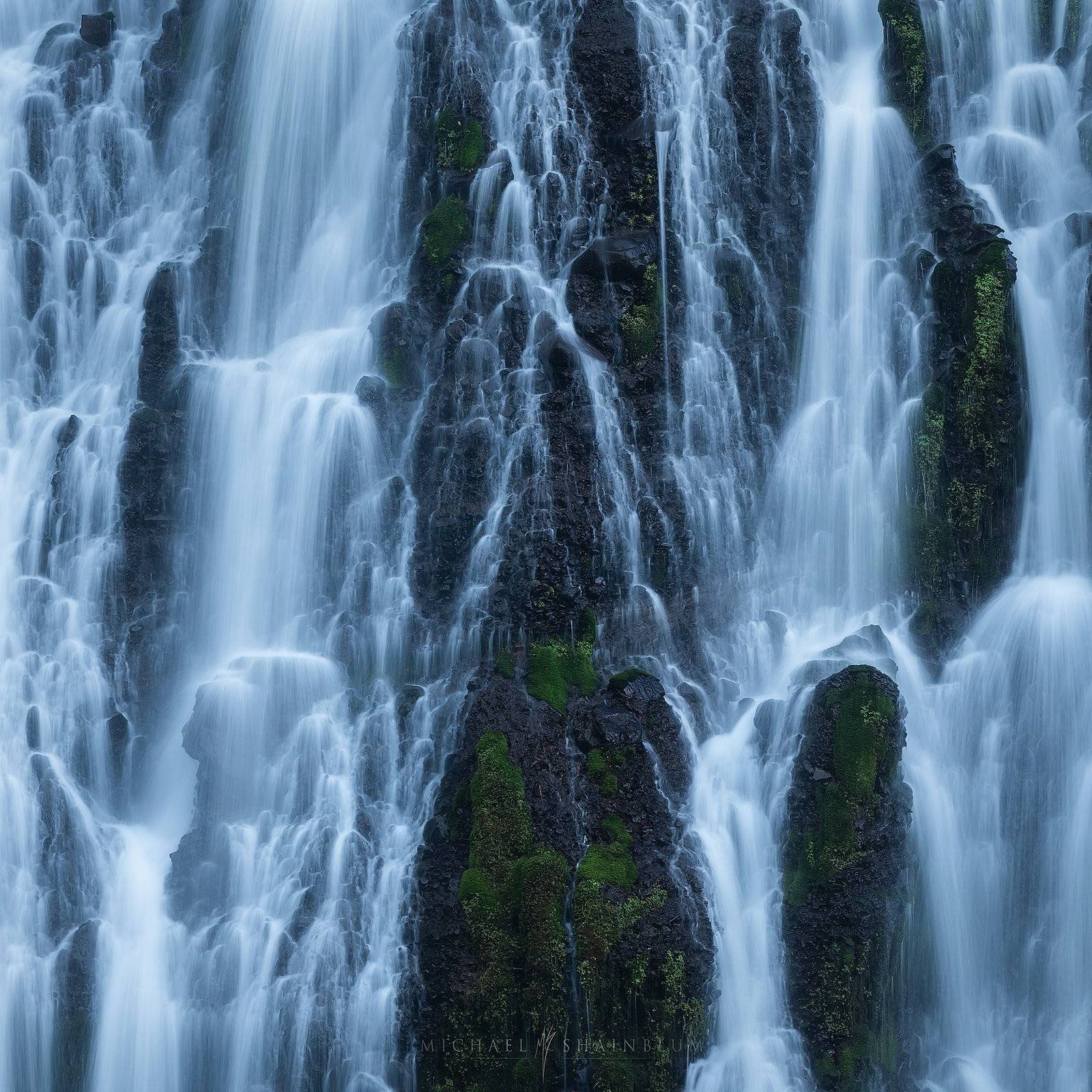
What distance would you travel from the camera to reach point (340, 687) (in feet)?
71.9

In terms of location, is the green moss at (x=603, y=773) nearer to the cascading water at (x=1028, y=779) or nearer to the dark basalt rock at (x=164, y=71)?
the cascading water at (x=1028, y=779)

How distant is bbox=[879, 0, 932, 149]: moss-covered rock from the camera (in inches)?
1014

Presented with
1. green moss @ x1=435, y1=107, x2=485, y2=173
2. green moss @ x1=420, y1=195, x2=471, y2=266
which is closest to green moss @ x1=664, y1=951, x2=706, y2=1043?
green moss @ x1=420, y1=195, x2=471, y2=266

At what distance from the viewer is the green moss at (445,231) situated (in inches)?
965

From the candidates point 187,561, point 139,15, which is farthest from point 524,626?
point 139,15

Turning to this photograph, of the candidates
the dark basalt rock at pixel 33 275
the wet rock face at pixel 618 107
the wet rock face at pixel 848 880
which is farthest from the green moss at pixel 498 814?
the dark basalt rock at pixel 33 275

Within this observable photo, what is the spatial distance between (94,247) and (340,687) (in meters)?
10.5

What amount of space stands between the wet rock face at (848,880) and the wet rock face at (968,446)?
272 cm

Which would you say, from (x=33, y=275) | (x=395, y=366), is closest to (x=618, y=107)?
(x=395, y=366)

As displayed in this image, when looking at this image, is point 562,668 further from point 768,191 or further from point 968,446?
point 768,191

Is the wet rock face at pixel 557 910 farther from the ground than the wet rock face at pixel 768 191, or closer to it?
closer to it

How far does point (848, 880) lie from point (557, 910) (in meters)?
3.96

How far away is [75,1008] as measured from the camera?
19.8 m

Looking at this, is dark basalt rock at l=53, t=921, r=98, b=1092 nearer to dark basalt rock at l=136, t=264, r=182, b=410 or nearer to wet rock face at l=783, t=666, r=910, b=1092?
dark basalt rock at l=136, t=264, r=182, b=410
